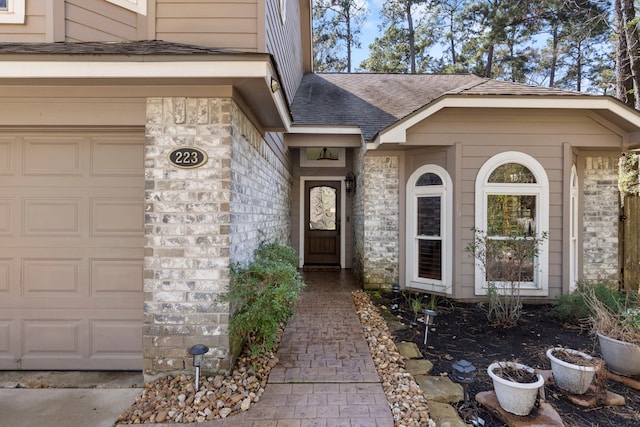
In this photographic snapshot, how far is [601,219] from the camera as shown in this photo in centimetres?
554

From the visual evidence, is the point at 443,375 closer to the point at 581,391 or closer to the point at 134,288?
the point at 581,391

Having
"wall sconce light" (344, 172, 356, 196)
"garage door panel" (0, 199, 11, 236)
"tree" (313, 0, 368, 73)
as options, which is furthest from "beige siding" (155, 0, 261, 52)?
"tree" (313, 0, 368, 73)

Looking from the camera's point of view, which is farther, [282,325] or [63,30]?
[282,325]

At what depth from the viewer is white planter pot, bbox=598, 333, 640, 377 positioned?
287cm

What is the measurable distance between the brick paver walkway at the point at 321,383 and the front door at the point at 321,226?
371 centimetres

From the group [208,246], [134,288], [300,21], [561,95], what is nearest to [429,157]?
[561,95]

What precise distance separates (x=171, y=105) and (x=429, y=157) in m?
4.11

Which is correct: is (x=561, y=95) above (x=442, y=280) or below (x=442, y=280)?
above

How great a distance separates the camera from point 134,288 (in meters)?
2.98

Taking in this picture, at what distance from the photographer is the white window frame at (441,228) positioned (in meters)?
5.23

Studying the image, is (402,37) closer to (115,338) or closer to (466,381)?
(466,381)

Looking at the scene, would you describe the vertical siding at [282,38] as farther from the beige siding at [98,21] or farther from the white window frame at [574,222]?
the white window frame at [574,222]

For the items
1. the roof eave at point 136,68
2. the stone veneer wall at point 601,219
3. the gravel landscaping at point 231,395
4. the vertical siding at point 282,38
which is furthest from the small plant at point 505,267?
the roof eave at point 136,68

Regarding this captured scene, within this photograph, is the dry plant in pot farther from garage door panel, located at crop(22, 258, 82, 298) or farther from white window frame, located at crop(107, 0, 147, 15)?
white window frame, located at crop(107, 0, 147, 15)
